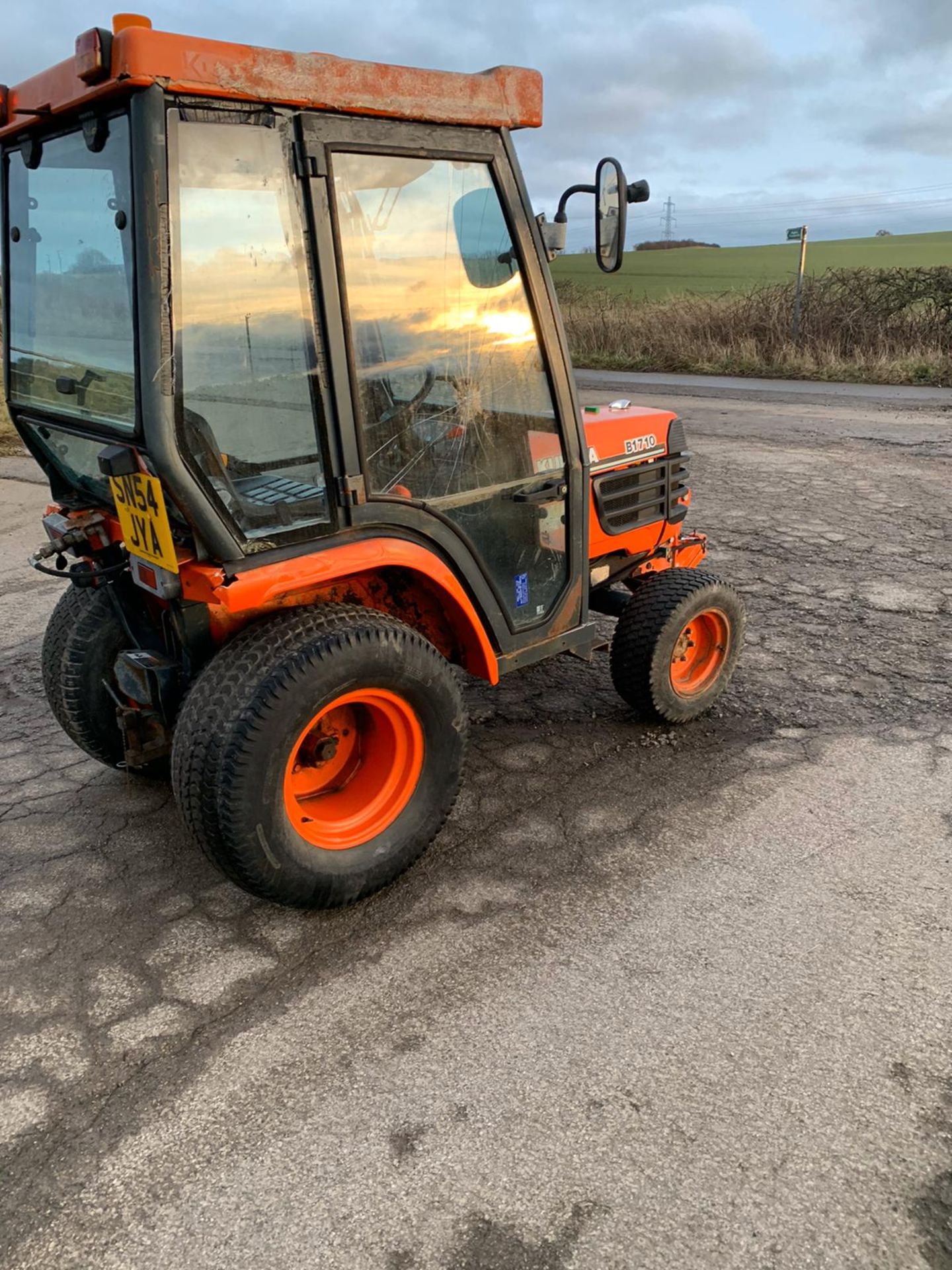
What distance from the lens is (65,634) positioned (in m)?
3.23

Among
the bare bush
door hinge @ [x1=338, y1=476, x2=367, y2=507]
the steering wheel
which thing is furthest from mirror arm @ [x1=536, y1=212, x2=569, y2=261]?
the bare bush

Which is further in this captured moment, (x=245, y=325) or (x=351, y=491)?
(x=351, y=491)

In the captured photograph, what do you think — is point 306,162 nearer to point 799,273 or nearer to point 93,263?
point 93,263

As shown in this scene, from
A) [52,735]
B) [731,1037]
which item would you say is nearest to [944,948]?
[731,1037]

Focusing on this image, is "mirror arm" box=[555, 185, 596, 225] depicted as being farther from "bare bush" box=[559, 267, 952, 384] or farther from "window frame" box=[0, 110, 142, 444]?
"bare bush" box=[559, 267, 952, 384]

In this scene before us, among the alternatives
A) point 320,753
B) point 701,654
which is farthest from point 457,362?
point 701,654

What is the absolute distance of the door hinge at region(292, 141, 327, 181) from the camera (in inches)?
91.6

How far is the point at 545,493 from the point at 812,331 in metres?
14.4

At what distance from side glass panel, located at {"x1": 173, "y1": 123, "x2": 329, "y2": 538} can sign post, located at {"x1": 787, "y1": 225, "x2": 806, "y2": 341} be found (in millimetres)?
13786

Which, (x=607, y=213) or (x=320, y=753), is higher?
(x=607, y=213)

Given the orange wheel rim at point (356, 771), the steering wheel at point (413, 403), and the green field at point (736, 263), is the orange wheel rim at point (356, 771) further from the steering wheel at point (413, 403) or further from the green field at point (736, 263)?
the green field at point (736, 263)

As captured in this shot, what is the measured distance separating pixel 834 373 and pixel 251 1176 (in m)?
14.7

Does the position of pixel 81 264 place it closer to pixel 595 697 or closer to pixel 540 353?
pixel 540 353

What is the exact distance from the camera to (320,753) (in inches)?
110
